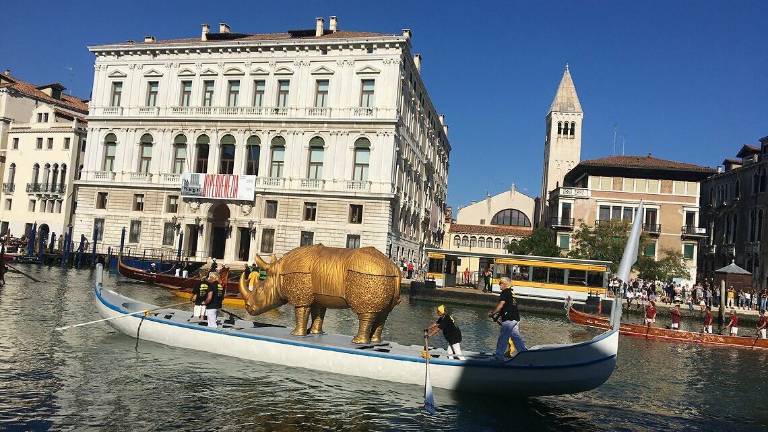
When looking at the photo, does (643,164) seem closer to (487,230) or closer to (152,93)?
(487,230)

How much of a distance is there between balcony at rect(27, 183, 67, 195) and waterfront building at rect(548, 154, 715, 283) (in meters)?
45.3

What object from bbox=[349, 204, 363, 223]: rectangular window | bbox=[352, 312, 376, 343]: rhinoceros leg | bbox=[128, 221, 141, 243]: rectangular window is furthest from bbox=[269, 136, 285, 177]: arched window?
bbox=[352, 312, 376, 343]: rhinoceros leg

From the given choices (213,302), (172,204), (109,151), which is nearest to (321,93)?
(172,204)

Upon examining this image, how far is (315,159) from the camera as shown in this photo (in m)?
43.8

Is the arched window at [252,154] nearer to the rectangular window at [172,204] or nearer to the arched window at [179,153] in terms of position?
the arched window at [179,153]

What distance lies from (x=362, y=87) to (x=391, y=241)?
11.2 meters

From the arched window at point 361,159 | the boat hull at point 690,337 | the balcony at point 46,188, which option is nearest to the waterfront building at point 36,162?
the balcony at point 46,188

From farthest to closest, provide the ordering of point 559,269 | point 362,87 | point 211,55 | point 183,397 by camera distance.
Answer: point 211,55, point 362,87, point 559,269, point 183,397

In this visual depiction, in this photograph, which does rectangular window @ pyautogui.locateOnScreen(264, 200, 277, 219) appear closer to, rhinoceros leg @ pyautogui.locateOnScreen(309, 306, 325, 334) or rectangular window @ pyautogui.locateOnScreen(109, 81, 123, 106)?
rectangular window @ pyautogui.locateOnScreen(109, 81, 123, 106)

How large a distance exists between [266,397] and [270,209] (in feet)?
110

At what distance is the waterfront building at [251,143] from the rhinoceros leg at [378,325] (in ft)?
89.4

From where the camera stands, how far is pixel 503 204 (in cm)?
8562

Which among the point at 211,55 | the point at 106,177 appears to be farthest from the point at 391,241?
the point at 106,177

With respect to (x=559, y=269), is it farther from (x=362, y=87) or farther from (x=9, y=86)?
(x=9, y=86)
